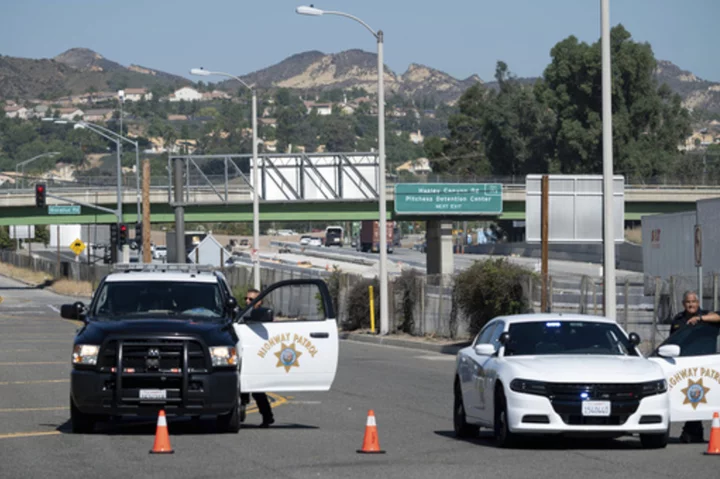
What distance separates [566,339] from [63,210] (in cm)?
6021

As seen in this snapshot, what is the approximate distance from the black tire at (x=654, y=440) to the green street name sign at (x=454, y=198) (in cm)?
5768

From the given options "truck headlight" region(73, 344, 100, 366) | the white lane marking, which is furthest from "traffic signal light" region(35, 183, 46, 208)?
"truck headlight" region(73, 344, 100, 366)

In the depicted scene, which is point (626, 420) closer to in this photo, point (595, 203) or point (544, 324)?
point (544, 324)

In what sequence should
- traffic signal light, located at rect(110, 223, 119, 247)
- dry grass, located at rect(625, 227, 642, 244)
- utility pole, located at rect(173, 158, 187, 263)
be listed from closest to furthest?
1. utility pole, located at rect(173, 158, 187, 263)
2. traffic signal light, located at rect(110, 223, 119, 247)
3. dry grass, located at rect(625, 227, 642, 244)

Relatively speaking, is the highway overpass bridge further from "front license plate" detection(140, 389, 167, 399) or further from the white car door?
the white car door

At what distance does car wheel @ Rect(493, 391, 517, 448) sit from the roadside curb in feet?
61.8

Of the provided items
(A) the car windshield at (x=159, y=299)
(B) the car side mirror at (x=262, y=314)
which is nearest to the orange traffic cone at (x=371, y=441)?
(B) the car side mirror at (x=262, y=314)

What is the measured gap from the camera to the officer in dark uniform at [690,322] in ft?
46.9

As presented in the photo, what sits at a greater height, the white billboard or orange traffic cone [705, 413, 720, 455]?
the white billboard

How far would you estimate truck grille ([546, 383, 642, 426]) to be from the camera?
12602 millimetres

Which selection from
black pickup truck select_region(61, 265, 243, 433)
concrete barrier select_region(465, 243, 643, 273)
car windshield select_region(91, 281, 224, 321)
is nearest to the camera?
black pickup truck select_region(61, 265, 243, 433)

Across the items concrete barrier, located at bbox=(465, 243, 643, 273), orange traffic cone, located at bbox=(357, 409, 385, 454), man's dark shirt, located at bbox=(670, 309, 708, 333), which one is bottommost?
concrete barrier, located at bbox=(465, 243, 643, 273)

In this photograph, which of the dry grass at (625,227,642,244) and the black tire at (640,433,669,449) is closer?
the black tire at (640,433,669,449)

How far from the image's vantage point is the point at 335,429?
15.7 meters
